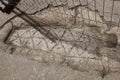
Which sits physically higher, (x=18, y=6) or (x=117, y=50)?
(x=18, y=6)

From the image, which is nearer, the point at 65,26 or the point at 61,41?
the point at 61,41

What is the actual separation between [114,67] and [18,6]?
147 centimetres

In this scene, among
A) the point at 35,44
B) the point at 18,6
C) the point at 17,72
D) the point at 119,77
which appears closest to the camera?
the point at 119,77

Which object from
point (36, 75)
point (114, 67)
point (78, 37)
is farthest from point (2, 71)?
point (114, 67)

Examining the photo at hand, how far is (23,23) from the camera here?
356 centimetres

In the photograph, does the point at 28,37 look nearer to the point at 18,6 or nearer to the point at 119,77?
the point at 18,6

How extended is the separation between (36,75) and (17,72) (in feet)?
0.76

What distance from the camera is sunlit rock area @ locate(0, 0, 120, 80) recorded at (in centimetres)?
305

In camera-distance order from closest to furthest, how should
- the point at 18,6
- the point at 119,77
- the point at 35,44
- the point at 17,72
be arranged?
the point at 119,77, the point at 17,72, the point at 35,44, the point at 18,6

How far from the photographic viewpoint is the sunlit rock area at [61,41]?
3.05 m

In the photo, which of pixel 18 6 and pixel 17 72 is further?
pixel 18 6

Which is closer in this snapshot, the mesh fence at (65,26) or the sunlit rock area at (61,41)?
the sunlit rock area at (61,41)

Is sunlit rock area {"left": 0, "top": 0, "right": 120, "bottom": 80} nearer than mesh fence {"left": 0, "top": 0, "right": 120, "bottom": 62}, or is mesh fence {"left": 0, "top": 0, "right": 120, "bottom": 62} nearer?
sunlit rock area {"left": 0, "top": 0, "right": 120, "bottom": 80}

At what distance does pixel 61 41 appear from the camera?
3311 millimetres
